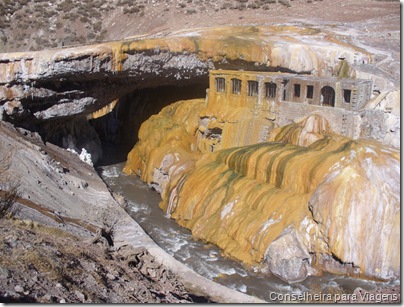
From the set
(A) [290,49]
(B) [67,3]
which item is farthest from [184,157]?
(B) [67,3]

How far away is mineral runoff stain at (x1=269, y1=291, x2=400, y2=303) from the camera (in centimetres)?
1437

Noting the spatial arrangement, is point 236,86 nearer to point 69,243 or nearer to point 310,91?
point 310,91

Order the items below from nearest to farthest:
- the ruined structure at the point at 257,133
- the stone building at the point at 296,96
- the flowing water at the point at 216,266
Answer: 1. the flowing water at the point at 216,266
2. the ruined structure at the point at 257,133
3. the stone building at the point at 296,96

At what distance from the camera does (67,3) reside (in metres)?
50.7

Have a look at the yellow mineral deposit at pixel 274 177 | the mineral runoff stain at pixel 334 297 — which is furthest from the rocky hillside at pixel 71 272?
the yellow mineral deposit at pixel 274 177

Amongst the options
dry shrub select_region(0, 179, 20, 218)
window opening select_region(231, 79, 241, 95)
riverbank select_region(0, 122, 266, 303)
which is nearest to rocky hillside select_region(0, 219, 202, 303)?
riverbank select_region(0, 122, 266, 303)

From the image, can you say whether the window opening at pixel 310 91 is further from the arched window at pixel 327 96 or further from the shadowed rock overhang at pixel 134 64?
the shadowed rock overhang at pixel 134 64

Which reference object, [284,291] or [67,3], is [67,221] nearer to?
[284,291]

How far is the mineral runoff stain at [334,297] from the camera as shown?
1437cm

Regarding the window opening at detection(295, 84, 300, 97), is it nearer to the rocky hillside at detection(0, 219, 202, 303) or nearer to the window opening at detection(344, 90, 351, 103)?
the window opening at detection(344, 90, 351, 103)

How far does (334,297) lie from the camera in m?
15.3

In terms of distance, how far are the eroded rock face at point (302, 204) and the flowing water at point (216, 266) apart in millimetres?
393

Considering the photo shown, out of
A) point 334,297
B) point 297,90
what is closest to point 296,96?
point 297,90

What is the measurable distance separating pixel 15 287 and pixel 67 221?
24.4 feet
